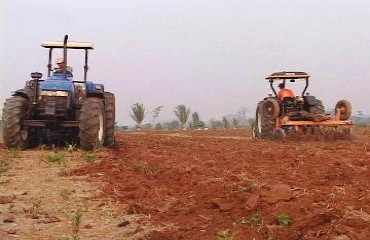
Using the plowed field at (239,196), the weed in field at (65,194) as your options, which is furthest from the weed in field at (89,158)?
the weed in field at (65,194)

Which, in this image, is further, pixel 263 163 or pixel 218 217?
pixel 263 163

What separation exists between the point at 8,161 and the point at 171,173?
312 cm

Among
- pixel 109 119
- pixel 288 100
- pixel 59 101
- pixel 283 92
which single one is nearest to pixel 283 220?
pixel 59 101

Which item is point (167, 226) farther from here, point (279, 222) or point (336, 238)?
point (336, 238)

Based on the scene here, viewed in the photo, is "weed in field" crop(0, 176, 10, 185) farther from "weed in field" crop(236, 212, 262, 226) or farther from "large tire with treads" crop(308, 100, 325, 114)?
"large tire with treads" crop(308, 100, 325, 114)

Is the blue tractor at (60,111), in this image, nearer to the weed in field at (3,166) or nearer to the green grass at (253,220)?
the weed in field at (3,166)

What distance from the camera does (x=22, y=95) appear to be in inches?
426

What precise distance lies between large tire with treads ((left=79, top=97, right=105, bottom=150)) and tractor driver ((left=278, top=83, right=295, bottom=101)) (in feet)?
24.4

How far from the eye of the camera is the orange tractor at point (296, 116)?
563 inches

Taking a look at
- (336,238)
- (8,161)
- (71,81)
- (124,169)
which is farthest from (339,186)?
(71,81)

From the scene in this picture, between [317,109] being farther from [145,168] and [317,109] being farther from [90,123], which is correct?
[145,168]

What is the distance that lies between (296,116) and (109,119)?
6088 mm

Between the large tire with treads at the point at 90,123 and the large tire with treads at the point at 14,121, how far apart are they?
4.36 feet

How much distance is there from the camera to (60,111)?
34.8 ft
